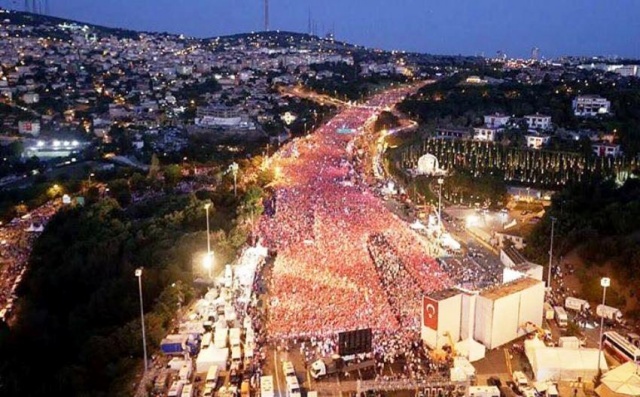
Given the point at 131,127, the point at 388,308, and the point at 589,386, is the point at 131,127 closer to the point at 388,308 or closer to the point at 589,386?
the point at 388,308

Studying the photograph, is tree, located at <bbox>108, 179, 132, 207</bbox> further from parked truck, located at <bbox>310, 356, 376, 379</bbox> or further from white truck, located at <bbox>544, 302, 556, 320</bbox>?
white truck, located at <bbox>544, 302, 556, 320</bbox>

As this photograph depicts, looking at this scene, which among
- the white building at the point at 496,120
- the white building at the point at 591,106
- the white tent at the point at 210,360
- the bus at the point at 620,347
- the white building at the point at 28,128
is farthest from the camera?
the white building at the point at 28,128

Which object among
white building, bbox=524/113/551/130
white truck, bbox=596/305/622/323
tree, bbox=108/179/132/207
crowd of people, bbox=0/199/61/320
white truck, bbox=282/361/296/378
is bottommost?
crowd of people, bbox=0/199/61/320

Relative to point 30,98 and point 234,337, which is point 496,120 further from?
point 30,98

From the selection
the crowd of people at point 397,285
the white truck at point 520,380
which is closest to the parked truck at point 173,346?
the crowd of people at point 397,285

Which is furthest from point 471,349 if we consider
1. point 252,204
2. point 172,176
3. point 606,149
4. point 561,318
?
point 606,149

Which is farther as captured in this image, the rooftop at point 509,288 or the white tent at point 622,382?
the rooftop at point 509,288

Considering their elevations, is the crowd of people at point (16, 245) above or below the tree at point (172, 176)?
below

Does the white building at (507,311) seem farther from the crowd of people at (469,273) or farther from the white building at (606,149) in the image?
the white building at (606,149)

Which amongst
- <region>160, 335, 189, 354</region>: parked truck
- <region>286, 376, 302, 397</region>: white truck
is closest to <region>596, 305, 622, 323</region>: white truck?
<region>286, 376, 302, 397</region>: white truck
